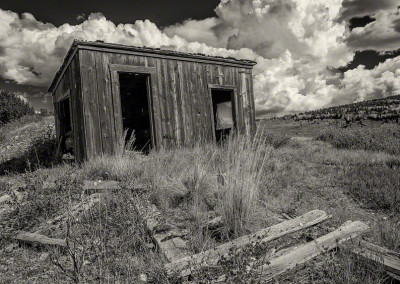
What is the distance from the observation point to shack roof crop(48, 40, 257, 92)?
7.43 metres

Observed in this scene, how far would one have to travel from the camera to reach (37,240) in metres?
3.46

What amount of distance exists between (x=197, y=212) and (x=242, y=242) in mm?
874

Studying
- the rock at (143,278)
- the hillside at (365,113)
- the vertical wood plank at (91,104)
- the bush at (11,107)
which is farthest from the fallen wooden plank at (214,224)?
the hillside at (365,113)

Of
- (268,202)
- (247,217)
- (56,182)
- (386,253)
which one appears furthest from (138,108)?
(386,253)

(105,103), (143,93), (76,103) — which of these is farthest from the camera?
(143,93)

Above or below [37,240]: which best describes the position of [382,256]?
below

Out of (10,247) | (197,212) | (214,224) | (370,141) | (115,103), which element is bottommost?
(10,247)

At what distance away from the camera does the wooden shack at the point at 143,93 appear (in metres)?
7.46

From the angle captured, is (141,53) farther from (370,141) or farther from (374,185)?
(370,141)

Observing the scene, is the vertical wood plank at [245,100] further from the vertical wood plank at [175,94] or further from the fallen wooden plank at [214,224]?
the fallen wooden plank at [214,224]

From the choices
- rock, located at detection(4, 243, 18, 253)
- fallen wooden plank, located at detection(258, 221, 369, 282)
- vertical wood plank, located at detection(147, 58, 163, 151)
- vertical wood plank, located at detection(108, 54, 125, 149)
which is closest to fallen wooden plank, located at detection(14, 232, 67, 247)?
rock, located at detection(4, 243, 18, 253)

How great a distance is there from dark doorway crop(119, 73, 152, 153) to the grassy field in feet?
15.7

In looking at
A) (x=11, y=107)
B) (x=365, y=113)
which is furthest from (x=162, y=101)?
(x=365, y=113)

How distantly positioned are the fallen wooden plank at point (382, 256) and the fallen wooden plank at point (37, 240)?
334 centimetres
